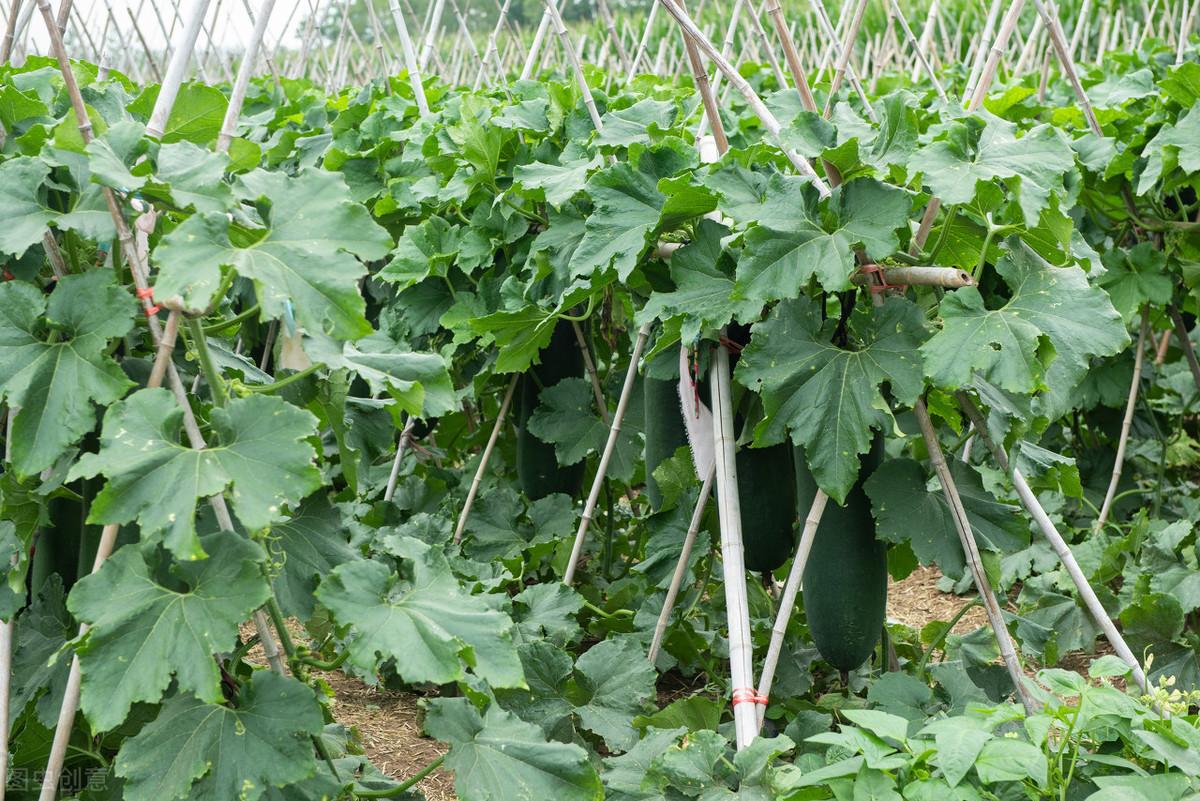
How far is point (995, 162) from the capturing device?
7.09 ft

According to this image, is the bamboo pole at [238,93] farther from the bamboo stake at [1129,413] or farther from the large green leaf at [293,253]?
the bamboo stake at [1129,413]

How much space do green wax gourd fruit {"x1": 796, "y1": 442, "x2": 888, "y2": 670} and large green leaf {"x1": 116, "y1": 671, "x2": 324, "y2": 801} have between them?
1125mm

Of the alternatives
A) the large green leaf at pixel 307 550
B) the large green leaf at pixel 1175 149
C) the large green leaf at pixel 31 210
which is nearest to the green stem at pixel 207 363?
the large green leaf at pixel 31 210

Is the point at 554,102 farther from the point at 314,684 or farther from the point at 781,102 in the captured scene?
the point at 314,684

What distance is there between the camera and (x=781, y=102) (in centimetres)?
292

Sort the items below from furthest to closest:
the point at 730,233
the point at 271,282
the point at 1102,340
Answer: the point at 730,233 → the point at 1102,340 → the point at 271,282

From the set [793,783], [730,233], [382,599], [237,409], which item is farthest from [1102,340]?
[237,409]

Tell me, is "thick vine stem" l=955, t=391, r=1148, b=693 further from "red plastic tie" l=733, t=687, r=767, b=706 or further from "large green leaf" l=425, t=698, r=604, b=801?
"large green leaf" l=425, t=698, r=604, b=801

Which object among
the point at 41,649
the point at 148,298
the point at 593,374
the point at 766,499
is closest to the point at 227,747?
the point at 41,649

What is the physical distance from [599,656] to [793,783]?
826mm

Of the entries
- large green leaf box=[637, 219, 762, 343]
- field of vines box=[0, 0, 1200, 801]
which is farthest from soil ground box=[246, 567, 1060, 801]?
large green leaf box=[637, 219, 762, 343]

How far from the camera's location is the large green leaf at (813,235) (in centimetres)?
218

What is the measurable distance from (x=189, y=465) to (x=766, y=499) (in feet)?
4.78

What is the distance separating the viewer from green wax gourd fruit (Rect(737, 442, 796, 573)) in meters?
2.83
